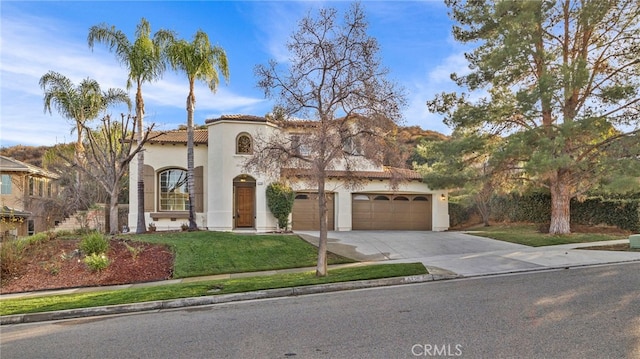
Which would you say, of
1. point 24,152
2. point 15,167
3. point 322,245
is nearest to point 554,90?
point 322,245

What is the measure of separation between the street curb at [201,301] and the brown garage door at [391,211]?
12.4m

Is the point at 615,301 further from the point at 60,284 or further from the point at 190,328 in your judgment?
the point at 60,284

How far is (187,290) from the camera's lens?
9.55 meters

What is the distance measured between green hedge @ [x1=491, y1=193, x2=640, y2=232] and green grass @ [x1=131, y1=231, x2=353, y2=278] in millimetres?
14851

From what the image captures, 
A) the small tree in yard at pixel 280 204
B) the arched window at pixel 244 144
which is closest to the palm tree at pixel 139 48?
the arched window at pixel 244 144

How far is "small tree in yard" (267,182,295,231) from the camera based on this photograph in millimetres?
20312

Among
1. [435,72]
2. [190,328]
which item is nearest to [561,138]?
[435,72]

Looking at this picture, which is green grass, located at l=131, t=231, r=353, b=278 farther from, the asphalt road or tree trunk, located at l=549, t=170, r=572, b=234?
tree trunk, located at l=549, t=170, r=572, b=234

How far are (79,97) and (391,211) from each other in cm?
1684

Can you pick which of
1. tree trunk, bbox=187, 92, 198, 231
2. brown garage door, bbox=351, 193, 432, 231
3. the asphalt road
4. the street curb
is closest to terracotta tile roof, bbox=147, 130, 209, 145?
tree trunk, bbox=187, 92, 198, 231

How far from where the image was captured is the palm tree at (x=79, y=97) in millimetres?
18922

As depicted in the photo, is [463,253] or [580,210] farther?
[580,210]

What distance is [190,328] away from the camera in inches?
259

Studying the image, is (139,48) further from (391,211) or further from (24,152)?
(24,152)
